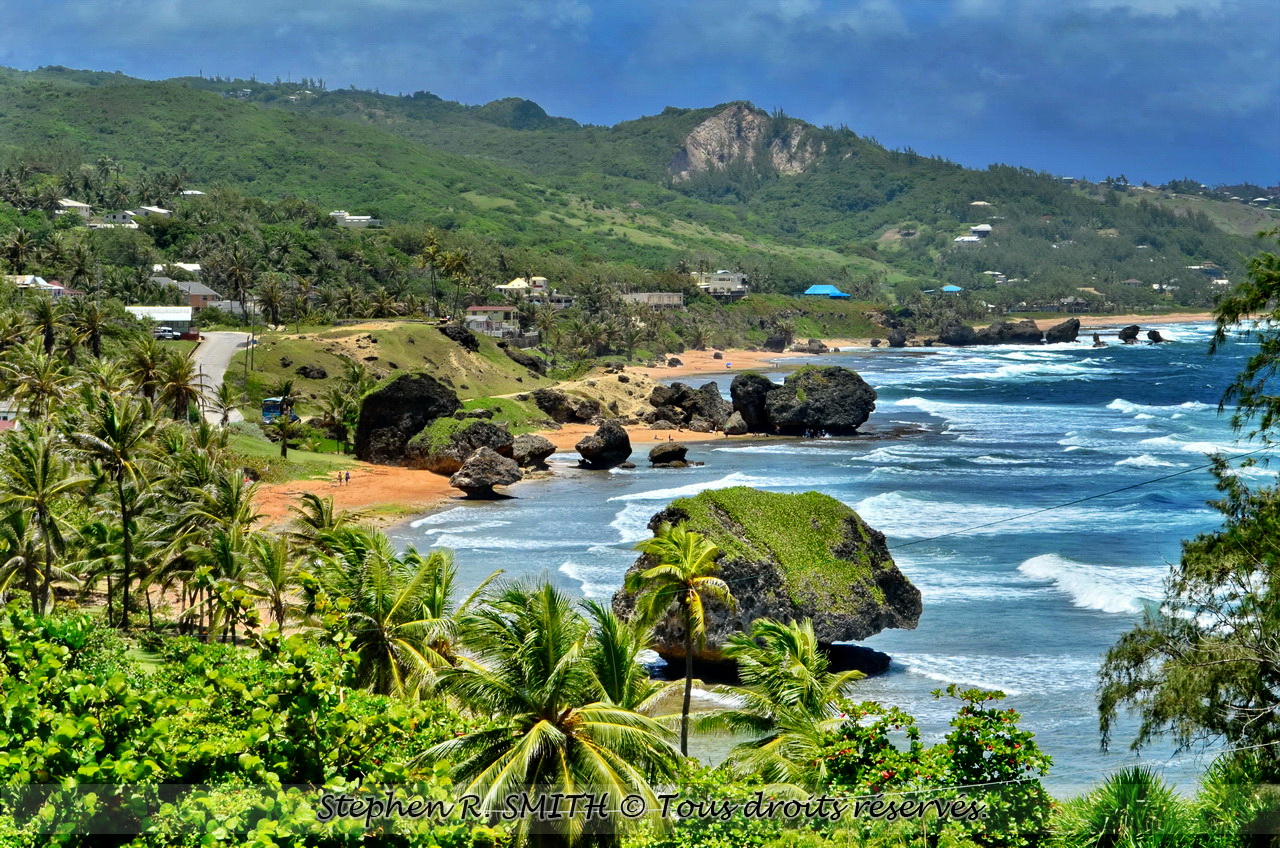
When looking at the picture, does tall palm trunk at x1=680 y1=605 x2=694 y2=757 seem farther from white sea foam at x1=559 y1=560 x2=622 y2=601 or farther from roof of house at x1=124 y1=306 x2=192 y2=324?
roof of house at x1=124 y1=306 x2=192 y2=324

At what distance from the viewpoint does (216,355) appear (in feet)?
311

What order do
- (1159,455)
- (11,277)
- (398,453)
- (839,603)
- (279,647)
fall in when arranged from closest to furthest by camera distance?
(279,647)
(839,603)
(398,453)
(1159,455)
(11,277)

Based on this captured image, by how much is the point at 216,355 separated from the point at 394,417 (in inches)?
1048

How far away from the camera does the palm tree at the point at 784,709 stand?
20422 millimetres

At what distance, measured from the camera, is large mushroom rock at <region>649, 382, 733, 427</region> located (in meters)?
100

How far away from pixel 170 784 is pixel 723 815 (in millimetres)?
7771

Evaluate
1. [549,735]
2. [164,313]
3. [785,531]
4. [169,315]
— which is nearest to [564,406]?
[169,315]

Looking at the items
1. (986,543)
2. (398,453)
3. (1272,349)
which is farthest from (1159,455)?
(1272,349)

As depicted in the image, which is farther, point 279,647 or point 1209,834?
point 279,647

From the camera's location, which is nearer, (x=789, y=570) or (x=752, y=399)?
(x=789, y=570)

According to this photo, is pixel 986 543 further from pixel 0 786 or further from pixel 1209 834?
pixel 0 786

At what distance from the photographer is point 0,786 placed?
47.1ft

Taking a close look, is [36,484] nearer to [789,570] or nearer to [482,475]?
[789,570]

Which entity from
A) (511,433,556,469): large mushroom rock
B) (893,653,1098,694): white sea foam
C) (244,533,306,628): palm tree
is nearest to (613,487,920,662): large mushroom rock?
(893,653,1098,694): white sea foam
